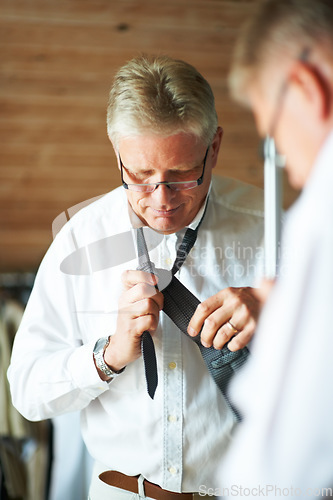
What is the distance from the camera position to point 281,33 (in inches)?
12.5

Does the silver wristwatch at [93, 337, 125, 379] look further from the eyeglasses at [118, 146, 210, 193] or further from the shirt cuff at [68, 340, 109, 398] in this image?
the eyeglasses at [118, 146, 210, 193]

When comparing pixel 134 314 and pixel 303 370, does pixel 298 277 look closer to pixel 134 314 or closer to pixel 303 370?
pixel 303 370

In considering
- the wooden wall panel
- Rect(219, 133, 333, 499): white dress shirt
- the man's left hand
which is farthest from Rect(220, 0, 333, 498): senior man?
the wooden wall panel

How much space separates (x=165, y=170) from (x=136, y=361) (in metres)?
0.18

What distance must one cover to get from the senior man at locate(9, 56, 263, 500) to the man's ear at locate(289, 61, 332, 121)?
19 centimetres

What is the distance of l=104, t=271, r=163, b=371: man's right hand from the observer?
501 millimetres

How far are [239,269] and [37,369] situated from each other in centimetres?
22

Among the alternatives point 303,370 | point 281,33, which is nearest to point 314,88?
point 281,33

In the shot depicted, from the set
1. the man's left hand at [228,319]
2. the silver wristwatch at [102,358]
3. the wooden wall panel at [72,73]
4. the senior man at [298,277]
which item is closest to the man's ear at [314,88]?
the senior man at [298,277]

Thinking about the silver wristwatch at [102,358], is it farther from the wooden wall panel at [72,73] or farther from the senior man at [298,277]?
the wooden wall panel at [72,73]

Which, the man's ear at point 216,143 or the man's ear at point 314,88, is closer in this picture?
the man's ear at point 314,88

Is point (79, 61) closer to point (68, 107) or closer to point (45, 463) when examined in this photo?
point (68, 107)

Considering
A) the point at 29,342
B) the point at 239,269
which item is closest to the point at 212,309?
the point at 239,269

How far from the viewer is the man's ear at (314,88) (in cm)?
30
